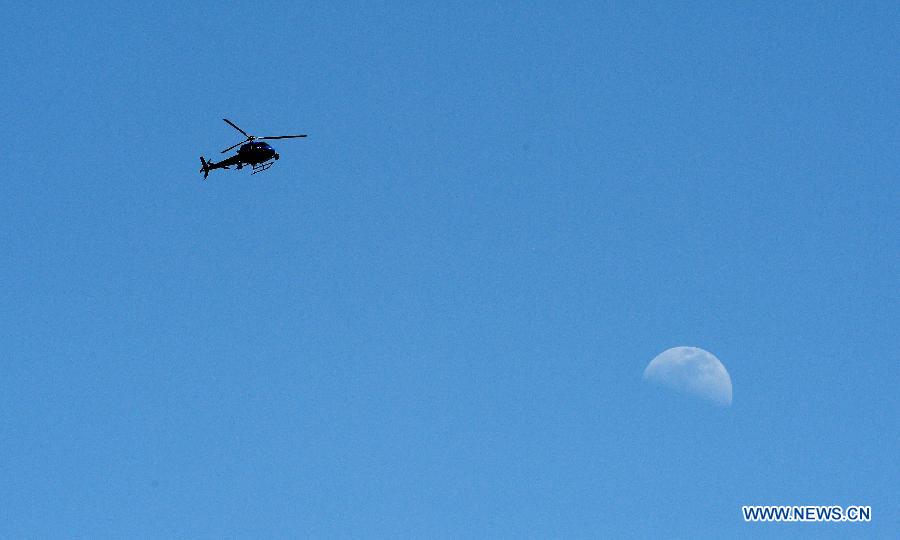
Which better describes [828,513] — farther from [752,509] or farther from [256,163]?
[256,163]

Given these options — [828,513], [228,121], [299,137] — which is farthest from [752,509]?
[228,121]

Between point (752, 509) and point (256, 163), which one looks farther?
point (256, 163)

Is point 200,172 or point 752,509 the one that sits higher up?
point 200,172

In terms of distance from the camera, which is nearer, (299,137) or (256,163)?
(299,137)

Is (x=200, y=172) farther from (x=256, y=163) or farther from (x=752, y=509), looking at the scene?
(x=752, y=509)

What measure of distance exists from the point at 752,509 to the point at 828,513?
598 centimetres

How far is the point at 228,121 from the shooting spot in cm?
8381

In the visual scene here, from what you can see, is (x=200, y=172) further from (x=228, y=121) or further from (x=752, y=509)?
(x=752, y=509)

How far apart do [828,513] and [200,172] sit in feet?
209

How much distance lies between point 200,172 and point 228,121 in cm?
1126

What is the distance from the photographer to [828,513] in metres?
79.9

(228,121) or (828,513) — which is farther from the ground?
(228,121)

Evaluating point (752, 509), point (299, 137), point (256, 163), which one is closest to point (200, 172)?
point (256, 163)

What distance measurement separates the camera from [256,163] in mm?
88750
